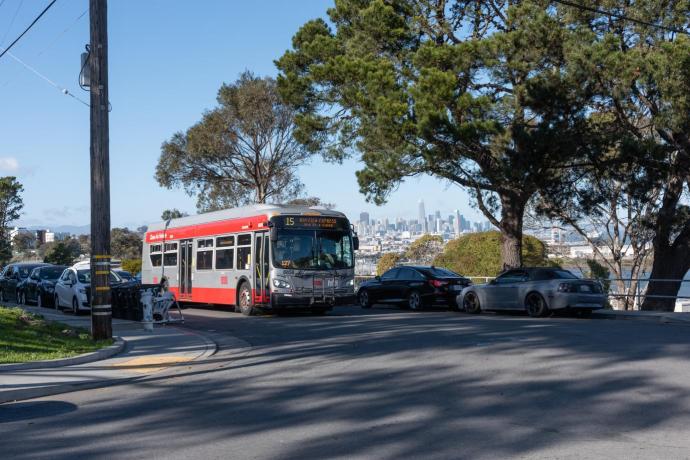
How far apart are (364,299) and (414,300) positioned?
268cm

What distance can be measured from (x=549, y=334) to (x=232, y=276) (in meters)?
12.1

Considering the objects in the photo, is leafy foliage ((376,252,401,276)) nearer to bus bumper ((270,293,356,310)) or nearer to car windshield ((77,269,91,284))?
car windshield ((77,269,91,284))

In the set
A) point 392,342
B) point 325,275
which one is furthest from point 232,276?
point 392,342

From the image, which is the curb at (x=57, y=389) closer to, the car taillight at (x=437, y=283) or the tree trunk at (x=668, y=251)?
the car taillight at (x=437, y=283)

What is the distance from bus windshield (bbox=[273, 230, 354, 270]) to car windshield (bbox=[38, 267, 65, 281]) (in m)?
10.9

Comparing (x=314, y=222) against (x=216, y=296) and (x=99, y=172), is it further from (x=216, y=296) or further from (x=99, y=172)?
(x=99, y=172)

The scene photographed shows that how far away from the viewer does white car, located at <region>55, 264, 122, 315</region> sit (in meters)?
Answer: 25.1

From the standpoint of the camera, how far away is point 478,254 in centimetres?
4588

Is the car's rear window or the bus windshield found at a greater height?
the bus windshield

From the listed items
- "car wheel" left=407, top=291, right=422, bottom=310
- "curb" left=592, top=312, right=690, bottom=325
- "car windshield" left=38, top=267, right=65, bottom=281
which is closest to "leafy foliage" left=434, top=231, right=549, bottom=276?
"car wheel" left=407, top=291, right=422, bottom=310

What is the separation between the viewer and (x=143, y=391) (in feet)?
36.0

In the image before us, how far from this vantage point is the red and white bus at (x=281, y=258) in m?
22.8

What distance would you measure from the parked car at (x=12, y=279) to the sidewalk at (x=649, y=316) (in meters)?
21.3

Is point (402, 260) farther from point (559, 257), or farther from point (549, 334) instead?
point (549, 334)
